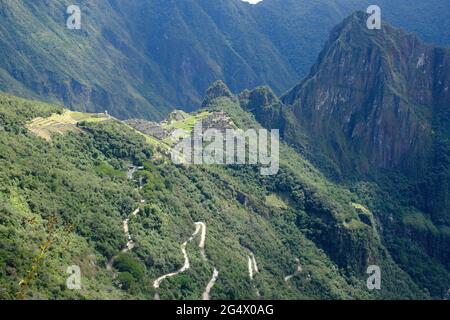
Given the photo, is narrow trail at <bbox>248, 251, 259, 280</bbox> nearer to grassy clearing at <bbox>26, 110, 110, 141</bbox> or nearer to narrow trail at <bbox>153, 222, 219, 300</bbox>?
narrow trail at <bbox>153, 222, 219, 300</bbox>

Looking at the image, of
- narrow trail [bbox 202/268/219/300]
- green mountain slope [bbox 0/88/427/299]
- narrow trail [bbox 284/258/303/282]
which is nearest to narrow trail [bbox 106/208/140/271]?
green mountain slope [bbox 0/88/427/299]

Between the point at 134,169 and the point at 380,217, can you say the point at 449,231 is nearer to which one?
the point at 380,217

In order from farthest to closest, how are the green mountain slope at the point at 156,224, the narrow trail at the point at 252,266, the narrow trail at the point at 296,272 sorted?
the narrow trail at the point at 296,272
the narrow trail at the point at 252,266
the green mountain slope at the point at 156,224

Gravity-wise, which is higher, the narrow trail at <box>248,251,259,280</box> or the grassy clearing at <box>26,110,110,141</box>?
the grassy clearing at <box>26,110,110,141</box>

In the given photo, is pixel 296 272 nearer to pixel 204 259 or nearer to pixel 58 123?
pixel 204 259

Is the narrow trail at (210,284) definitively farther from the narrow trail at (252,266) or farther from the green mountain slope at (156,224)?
the narrow trail at (252,266)

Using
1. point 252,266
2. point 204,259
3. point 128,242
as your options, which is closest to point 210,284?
point 204,259

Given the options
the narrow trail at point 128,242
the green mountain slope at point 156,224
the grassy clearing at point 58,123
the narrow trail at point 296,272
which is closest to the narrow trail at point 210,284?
the green mountain slope at point 156,224

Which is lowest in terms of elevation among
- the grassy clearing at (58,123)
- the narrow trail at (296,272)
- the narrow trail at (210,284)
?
the narrow trail at (296,272)

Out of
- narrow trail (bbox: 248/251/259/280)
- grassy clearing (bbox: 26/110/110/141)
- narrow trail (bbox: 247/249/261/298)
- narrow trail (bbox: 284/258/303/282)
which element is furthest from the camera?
narrow trail (bbox: 284/258/303/282)
